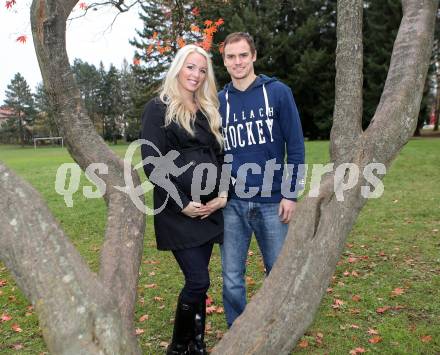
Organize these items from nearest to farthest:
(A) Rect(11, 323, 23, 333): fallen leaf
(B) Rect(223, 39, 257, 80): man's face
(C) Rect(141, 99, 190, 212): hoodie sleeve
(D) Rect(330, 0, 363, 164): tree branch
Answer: (D) Rect(330, 0, 363, 164): tree branch, (C) Rect(141, 99, 190, 212): hoodie sleeve, (B) Rect(223, 39, 257, 80): man's face, (A) Rect(11, 323, 23, 333): fallen leaf

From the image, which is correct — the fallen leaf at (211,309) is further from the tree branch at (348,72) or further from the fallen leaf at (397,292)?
the tree branch at (348,72)

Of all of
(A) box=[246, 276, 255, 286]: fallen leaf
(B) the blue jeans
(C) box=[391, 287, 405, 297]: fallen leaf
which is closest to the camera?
(B) the blue jeans

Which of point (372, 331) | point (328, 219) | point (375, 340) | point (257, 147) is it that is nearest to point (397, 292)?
point (372, 331)

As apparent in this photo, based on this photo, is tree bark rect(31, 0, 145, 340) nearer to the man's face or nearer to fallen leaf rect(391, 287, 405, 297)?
the man's face

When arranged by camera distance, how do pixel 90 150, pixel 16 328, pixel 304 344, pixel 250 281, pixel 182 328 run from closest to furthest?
pixel 90 150, pixel 182 328, pixel 304 344, pixel 16 328, pixel 250 281

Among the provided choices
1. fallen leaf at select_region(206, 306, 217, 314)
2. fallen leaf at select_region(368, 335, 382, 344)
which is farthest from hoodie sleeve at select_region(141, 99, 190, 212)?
fallen leaf at select_region(368, 335, 382, 344)

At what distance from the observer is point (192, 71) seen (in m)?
3.46

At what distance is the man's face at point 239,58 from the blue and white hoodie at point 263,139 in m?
0.14

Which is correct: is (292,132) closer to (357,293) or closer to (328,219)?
(328,219)

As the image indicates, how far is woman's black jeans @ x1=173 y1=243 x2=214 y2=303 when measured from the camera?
3418mm

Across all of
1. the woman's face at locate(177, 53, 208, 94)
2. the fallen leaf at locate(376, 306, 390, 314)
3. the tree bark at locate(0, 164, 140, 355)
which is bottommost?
the fallen leaf at locate(376, 306, 390, 314)

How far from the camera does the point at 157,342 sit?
445 cm

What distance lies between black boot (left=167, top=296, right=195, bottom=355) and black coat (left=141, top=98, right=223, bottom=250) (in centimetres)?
48

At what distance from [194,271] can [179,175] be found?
0.70 metres
